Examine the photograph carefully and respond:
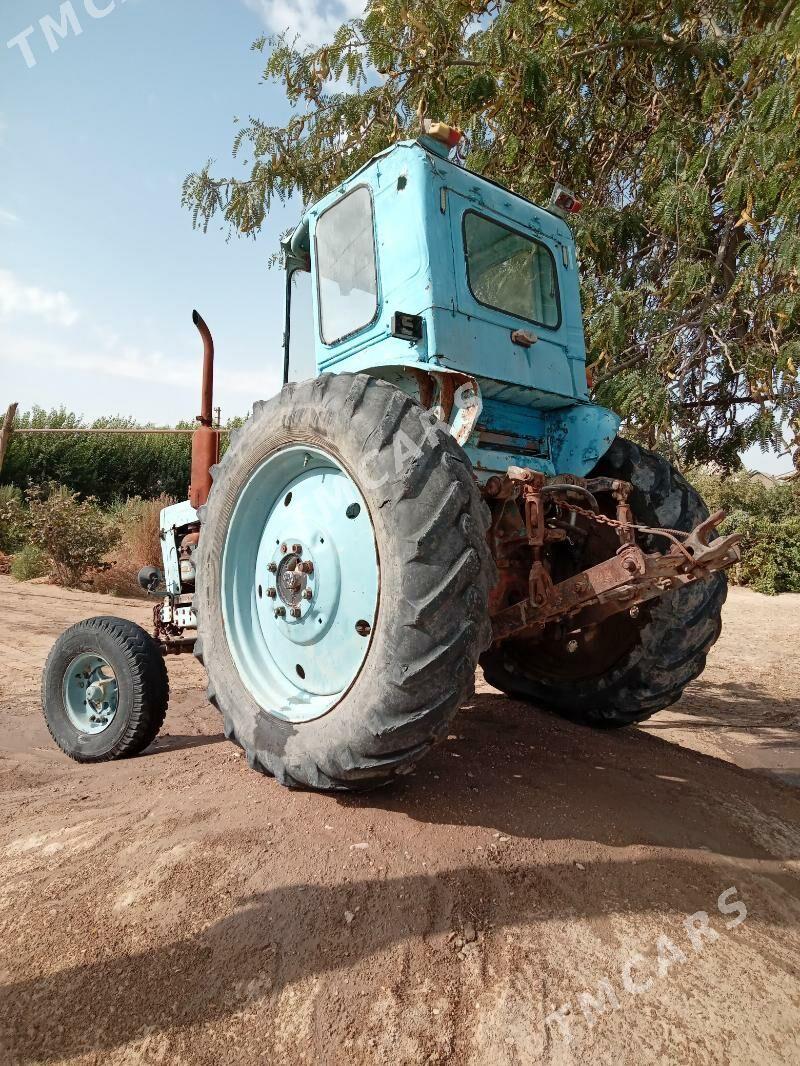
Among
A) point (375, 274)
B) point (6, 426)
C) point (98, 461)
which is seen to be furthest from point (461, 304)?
point (98, 461)

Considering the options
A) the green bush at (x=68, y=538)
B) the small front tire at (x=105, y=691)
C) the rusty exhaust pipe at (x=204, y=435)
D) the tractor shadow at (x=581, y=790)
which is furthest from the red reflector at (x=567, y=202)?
the green bush at (x=68, y=538)

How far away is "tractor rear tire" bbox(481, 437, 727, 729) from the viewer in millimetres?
3104

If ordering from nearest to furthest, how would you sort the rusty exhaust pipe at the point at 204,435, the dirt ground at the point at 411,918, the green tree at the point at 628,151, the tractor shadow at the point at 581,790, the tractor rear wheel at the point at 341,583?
the dirt ground at the point at 411,918 → the tractor rear wheel at the point at 341,583 → the tractor shadow at the point at 581,790 → the rusty exhaust pipe at the point at 204,435 → the green tree at the point at 628,151

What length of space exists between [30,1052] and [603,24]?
27.0 feet

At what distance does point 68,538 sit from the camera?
10820 mm

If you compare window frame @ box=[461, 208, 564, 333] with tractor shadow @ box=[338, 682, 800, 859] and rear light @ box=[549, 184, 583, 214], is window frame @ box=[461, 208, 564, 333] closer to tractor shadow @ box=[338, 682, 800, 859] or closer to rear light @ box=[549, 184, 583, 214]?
rear light @ box=[549, 184, 583, 214]

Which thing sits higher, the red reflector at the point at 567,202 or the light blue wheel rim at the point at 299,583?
the red reflector at the point at 567,202

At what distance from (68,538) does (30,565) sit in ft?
3.27

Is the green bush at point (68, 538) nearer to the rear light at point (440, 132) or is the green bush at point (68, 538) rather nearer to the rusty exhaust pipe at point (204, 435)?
the rusty exhaust pipe at point (204, 435)

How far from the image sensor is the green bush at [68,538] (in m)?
10.8

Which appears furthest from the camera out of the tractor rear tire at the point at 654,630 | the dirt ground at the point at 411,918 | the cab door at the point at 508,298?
the tractor rear tire at the point at 654,630

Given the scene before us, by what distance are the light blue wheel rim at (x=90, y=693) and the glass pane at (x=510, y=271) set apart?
2.83 metres

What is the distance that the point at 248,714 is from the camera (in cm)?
258

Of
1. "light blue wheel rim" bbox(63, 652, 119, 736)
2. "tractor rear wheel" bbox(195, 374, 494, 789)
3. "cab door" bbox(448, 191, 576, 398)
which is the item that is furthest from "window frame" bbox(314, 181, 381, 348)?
"light blue wheel rim" bbox(63, 652, 119, 736)
